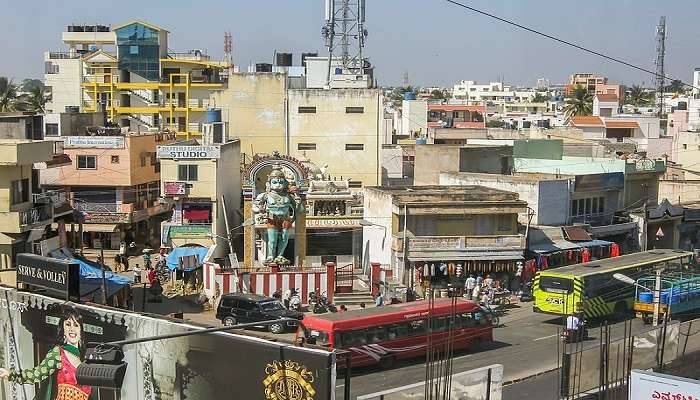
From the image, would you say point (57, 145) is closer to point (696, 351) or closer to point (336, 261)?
point (336, 261)

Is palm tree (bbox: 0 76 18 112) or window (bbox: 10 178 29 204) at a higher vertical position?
palm tree (bbox: 0 76 18 112)

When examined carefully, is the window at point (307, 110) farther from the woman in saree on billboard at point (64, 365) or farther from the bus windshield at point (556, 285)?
the woman in saree on billboard at point (64, 365)

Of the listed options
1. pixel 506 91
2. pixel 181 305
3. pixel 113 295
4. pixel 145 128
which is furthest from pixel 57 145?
pixel 506 91

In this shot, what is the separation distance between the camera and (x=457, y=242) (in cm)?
3077

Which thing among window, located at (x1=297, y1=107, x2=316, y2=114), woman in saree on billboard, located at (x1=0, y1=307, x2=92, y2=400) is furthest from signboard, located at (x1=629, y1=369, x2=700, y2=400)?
window, located at (x1=297, y1=107, x2=316, y2=114)

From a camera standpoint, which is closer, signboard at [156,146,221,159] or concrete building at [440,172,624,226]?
concrete building at [440,172,624,226]

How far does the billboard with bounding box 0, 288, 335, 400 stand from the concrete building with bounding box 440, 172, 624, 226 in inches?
818

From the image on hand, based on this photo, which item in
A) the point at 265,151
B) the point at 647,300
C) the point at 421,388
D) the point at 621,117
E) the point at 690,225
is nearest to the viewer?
the point at 421,388

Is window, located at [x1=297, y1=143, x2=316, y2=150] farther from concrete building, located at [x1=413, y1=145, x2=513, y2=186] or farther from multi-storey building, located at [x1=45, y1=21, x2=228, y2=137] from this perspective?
multi-storey building, located at [x1=45, y1=21, x2=228, y2=137]

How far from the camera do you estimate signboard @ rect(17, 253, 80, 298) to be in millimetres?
14930

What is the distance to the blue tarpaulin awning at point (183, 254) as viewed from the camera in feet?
103

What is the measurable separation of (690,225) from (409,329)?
2209cm

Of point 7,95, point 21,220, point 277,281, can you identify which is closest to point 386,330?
point 277,281

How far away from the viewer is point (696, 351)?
797 inches
